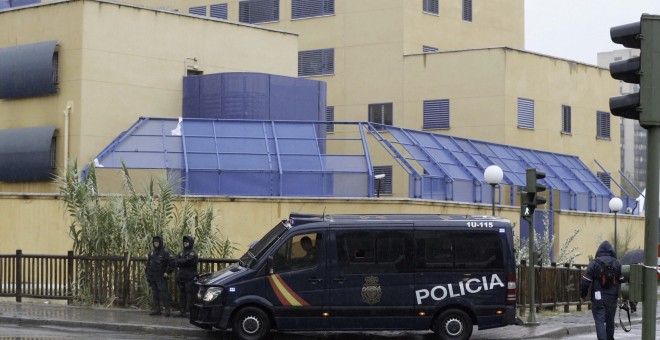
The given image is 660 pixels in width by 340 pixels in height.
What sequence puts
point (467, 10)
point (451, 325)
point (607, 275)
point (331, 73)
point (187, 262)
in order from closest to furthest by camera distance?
1. point (607, 275)
2. point (451, 325)
3. point (187, 262)
4. point (331, 73)
5. point (467, 10)

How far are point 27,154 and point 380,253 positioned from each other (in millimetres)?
21596

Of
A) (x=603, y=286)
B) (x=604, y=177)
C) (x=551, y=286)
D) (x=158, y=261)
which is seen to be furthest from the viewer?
(x=604, y=177)

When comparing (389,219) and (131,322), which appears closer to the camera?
(389,219)

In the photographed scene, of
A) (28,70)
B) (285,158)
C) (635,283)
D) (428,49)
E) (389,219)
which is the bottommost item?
(635,283)

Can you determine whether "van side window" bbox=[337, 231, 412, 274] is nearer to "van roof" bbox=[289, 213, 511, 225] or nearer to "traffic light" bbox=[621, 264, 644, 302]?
"van roof" bbox=[289, 213, 511, 225]

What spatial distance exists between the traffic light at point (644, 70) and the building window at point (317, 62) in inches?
1841

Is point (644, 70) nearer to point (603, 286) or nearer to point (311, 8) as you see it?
point (603, 286)

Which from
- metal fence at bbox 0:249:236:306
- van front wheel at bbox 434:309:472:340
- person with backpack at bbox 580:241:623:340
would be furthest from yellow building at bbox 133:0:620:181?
person with backpack at bbox 580:241:623:340

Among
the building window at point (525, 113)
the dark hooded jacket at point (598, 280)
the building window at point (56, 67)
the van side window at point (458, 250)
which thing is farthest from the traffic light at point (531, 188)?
the building window at point (525, 113)

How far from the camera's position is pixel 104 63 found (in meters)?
38.6

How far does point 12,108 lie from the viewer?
3994 centimetres

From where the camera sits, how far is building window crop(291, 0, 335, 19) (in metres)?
55.7

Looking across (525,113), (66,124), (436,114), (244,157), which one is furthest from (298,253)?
(525,113)

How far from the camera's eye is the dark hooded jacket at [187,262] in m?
22.2
